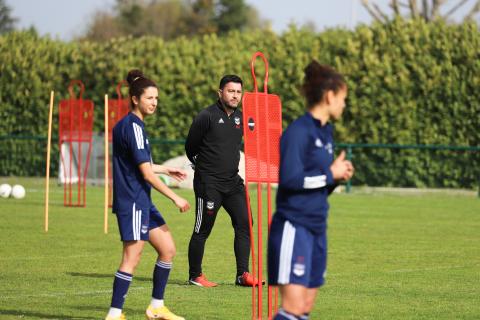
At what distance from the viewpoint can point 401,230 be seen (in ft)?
64.7

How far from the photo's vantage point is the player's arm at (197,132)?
40.8 feet

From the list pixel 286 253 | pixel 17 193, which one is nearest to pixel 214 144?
pixel 286 253

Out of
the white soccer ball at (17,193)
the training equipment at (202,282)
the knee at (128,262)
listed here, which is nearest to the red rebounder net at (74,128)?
the white soccer ball at (17,193)

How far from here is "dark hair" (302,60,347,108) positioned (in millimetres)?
6680

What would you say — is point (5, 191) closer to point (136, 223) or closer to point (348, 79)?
point (348, 79)

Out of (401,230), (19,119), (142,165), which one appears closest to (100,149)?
(19,119)

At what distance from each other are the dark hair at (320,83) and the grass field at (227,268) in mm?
3614

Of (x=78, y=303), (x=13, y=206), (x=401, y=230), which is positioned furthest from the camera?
(x=13, y=206)

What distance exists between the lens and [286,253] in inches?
260

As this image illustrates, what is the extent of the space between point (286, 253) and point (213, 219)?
587cm

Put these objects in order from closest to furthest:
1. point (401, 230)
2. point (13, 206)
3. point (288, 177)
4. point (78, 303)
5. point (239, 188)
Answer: point (288, 177)
point (78, 303)
point (239, 188)
point (401, 230)
point (13, 206)

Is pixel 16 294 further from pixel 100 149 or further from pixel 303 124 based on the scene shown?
pixel 100 149

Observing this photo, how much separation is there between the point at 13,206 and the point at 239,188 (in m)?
12.4

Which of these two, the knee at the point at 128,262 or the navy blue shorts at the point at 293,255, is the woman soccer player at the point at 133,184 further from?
the navy blue shorts at the point at 293,255
